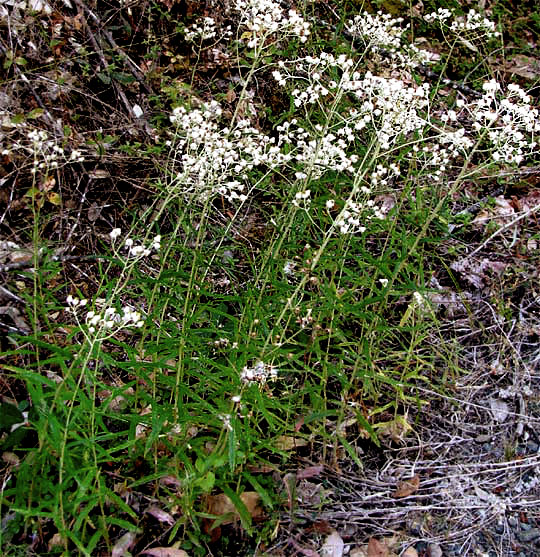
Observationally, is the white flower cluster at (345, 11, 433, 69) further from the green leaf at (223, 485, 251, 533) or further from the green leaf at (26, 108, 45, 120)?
the green leaf at (223, 485, 251, 533)

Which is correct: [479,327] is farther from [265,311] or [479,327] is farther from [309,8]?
[309,8]

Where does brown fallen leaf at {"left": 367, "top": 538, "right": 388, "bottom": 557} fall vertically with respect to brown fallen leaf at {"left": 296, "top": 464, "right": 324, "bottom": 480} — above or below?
below

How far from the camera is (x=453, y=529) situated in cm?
295

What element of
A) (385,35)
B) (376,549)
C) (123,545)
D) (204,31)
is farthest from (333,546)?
(204,31)

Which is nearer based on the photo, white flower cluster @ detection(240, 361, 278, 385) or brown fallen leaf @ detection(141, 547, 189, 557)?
white flower cluster @ detection(240, 361, 278, 385)

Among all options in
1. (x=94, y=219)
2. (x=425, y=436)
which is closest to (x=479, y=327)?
(x=425, y=436)

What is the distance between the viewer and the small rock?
2939mm

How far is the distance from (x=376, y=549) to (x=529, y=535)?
0.79 metres

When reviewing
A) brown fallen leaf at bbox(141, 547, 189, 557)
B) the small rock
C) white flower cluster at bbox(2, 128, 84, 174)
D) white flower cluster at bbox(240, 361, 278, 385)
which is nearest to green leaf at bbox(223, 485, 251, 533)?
brown fallen leaf at bbox(141, 547, 189, 557)

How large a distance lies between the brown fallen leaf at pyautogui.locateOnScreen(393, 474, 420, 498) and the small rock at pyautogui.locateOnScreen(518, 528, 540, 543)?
0.53m

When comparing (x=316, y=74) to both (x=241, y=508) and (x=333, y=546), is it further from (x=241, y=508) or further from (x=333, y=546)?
(x=333, y=546)

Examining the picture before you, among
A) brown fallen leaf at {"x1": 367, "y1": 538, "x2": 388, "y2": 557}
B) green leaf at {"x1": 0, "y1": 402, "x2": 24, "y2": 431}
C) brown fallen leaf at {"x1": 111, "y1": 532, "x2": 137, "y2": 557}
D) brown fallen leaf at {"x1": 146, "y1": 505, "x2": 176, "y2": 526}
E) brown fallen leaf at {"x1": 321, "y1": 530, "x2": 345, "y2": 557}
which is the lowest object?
brown fallen leaf at {"x1": 321, "y1": 530, "x2": 345, "y2": 557}

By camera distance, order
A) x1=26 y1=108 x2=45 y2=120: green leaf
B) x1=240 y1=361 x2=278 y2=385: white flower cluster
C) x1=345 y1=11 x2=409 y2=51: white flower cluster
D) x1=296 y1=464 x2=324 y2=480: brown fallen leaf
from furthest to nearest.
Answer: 1. x1=26 y1=108 x2=45 y2=120: green leaf
2. x1=345 y1=11 x2=409 y2=51: white flower cluster
3. x1=296 y1=464 x2=324 y2=480: brown fallen leaf
4. x1=240 y1=361 x2=278 y2=385: white flower cluster

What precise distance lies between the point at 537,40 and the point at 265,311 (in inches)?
200
